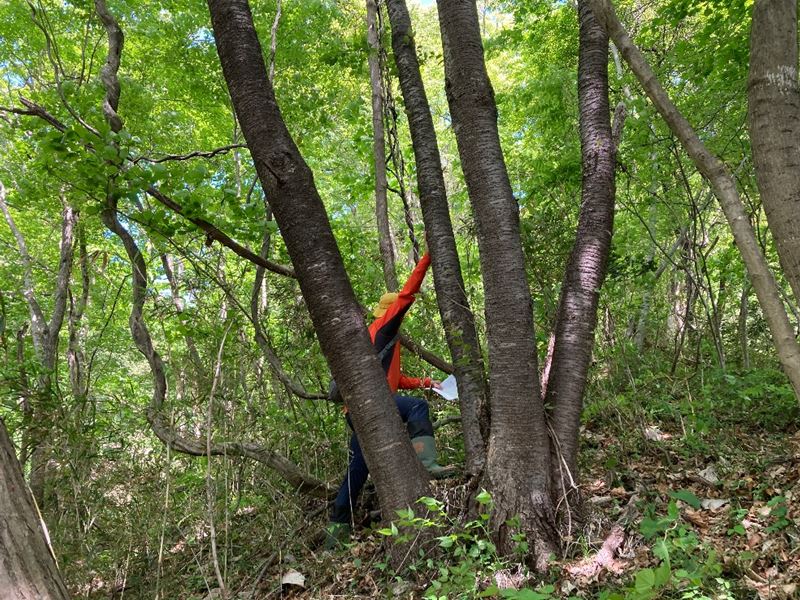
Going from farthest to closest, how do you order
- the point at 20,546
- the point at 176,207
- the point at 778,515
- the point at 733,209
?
the point at 176,207, the point at 778,515, the point at 733,209, the point at 20,546

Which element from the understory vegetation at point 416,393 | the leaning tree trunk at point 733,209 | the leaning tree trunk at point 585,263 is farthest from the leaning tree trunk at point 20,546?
the leaning tree trunk at point 733,209

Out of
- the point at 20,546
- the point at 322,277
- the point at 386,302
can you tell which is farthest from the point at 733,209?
the point at 20,546

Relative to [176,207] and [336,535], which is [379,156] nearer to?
[176,207]

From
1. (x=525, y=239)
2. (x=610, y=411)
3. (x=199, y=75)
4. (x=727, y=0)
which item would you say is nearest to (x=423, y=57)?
(x=525, y=239)

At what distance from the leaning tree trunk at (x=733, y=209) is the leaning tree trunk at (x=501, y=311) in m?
0.93

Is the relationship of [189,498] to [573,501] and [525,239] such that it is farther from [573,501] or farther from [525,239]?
[525,239]

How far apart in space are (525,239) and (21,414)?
4.48 metres

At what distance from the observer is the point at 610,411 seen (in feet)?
15.4

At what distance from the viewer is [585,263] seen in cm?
333

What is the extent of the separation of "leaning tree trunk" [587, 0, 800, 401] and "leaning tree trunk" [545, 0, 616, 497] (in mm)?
1008

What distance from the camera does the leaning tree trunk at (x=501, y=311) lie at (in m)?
2.93

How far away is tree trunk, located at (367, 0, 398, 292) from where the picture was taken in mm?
4973

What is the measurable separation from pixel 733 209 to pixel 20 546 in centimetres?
297

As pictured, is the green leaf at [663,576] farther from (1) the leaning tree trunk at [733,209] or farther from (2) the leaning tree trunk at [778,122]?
(2) the leaning tree trunk at [778,122]
